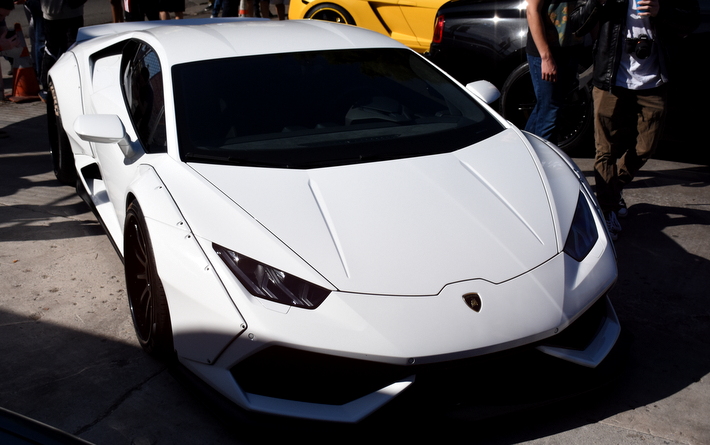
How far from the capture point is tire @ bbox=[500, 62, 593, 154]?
224 inches

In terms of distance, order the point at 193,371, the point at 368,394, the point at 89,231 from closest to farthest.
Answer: the point at 368,394, the point at 193,371, the point at 89,231

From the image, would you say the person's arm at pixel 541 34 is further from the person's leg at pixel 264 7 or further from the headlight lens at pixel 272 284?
the person's leg at pixel 264 7

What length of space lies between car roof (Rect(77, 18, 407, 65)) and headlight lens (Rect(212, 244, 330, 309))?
4.51 ft

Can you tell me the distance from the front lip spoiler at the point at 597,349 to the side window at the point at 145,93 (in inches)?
70.0

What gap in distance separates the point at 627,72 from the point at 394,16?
4.42m

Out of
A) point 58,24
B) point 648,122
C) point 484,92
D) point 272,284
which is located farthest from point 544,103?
point 58,24

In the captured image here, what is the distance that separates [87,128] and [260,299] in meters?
1.35

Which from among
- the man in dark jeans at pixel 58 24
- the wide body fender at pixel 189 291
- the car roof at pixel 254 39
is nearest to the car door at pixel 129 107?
the car roof at pixel 254 39

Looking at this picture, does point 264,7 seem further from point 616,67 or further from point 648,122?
point 648,122

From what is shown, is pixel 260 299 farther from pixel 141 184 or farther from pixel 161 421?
pixel 141 184

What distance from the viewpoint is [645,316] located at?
3512 millimetres

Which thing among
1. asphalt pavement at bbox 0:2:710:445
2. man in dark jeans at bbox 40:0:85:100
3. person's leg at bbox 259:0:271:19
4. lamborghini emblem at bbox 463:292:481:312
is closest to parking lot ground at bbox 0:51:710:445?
asphalt pavement at bbox 0:2:710:445

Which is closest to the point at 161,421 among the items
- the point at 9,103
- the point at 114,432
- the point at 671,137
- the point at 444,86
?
the point at 114,432

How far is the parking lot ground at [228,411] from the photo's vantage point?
8.21 feet
